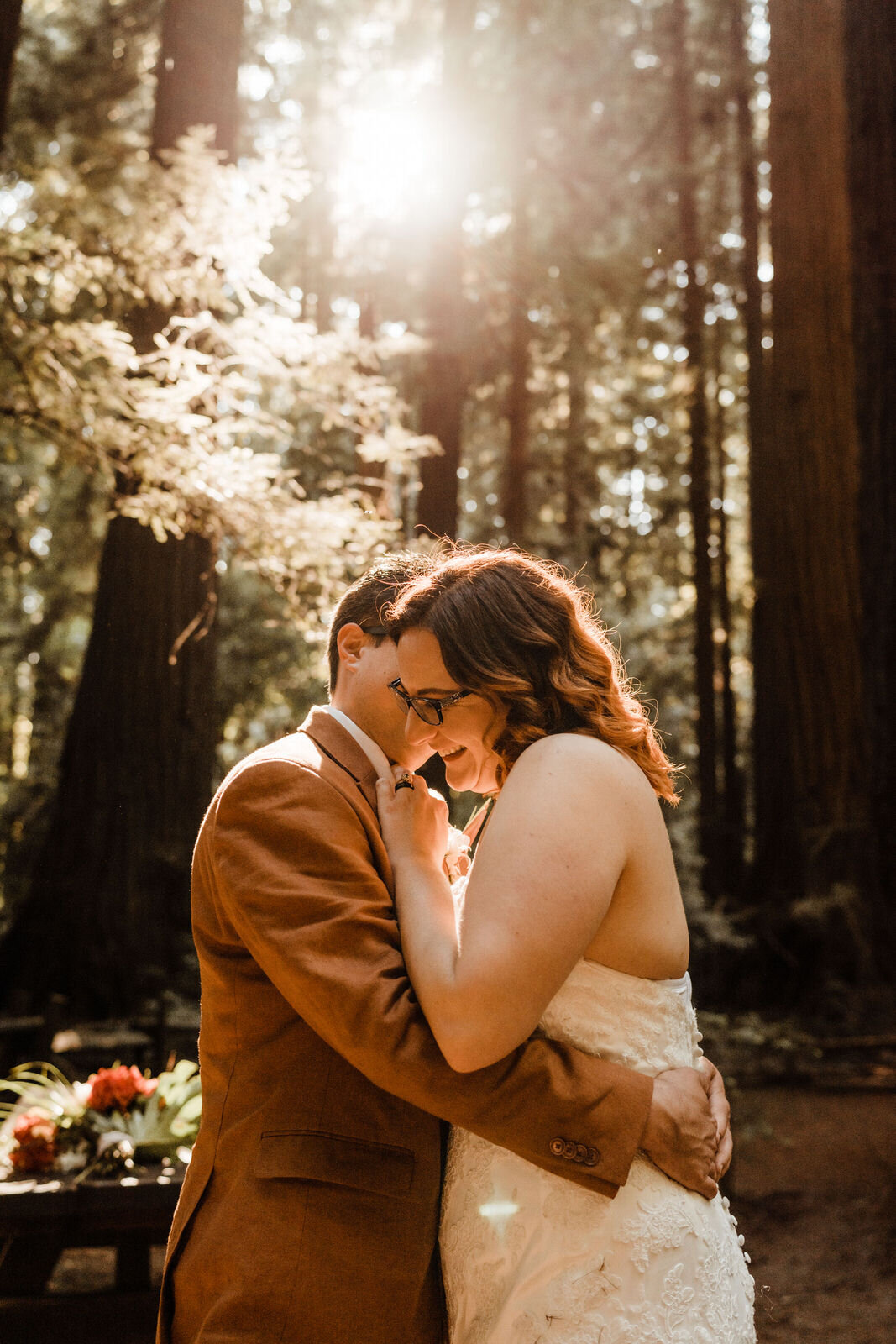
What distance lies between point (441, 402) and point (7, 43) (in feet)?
18.3

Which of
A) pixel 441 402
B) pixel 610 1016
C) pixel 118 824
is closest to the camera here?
pixel 610 1016

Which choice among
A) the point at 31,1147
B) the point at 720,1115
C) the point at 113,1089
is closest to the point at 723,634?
the point at 113,1089

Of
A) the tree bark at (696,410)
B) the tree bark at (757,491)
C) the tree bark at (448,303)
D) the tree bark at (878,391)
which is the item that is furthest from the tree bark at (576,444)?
the tree bark at (878,391)

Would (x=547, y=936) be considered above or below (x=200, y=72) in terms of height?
below

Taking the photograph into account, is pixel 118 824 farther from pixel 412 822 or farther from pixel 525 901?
pixel 525 901

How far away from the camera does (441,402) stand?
10211mm

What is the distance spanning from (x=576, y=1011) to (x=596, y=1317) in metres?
0.52

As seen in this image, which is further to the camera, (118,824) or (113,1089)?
(118,824)

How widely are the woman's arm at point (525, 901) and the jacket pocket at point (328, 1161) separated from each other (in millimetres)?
357

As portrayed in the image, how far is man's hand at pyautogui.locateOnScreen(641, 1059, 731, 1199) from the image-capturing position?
2.06m

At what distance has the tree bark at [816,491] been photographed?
941cm

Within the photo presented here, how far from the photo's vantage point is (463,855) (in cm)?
279

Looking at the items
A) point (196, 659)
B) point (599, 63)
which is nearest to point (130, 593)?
point (196, 659)

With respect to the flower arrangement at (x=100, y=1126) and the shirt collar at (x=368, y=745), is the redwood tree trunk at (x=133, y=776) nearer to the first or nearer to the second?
the flower arrangement at (x=100, y=1126)
